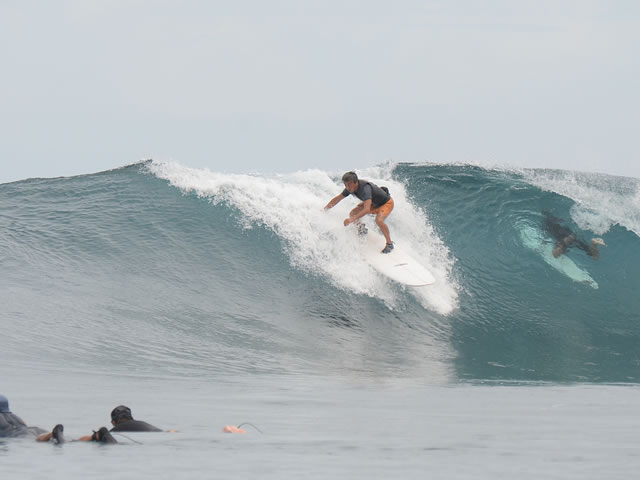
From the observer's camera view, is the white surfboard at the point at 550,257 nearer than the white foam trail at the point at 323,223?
No

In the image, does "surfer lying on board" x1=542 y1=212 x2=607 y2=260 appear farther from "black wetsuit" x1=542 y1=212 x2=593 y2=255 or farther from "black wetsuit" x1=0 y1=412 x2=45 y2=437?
"black wetsuit" x1=0 y1=412 x2=45 y2=437

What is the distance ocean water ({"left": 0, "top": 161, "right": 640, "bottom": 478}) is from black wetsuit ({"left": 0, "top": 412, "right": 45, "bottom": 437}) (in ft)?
0.84

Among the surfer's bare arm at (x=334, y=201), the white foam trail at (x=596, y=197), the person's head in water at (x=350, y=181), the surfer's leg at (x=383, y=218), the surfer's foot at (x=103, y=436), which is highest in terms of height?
the white foam trail at (x=596, y=197)

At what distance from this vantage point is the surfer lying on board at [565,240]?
17.8m

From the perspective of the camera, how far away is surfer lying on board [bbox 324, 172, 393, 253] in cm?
1470

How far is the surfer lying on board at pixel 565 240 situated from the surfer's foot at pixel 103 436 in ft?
41.6

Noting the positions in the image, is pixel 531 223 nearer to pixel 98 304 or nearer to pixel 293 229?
Result: pixel 293 229

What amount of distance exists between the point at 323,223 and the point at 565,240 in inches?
202

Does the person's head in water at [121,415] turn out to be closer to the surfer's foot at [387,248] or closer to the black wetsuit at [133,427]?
the black wetsuit at [133,427]

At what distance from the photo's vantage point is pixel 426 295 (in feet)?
48.9

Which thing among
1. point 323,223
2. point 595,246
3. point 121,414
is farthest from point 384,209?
point 121,414

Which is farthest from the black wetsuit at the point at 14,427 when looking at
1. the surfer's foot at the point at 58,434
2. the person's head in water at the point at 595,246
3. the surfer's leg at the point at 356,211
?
the person's head in water at the point at 595,246

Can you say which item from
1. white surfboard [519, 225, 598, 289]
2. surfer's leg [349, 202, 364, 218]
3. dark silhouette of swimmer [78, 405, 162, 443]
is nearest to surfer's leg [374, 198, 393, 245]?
surfer's leg [349, 202, 364, 218]

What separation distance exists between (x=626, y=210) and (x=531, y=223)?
298cm
